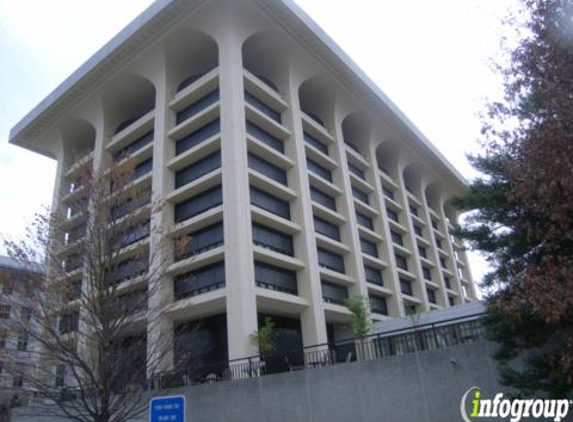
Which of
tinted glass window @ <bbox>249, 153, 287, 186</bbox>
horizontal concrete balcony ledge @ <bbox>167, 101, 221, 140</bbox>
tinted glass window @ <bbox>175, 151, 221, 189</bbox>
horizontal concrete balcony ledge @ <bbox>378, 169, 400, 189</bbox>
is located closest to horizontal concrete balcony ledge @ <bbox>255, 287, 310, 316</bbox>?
tinted glass window @ <bbox>249, 153, 287, 186</bbox>

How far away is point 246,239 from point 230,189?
3313 millimetres

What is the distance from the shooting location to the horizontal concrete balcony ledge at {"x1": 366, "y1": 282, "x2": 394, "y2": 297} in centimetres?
3638

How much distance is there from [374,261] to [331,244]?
679cm

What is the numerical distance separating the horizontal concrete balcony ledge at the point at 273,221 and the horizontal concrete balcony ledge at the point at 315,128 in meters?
10.2

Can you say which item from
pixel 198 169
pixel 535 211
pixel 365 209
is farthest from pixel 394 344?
pixel 365 209

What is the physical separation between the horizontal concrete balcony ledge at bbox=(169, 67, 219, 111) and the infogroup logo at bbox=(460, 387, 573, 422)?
25709mm

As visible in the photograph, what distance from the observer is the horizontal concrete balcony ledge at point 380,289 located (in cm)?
3638

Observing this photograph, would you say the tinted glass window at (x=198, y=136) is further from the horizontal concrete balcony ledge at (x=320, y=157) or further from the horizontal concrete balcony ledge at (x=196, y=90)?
the horizontal concrete balcony ledge at (x=320, y=157)

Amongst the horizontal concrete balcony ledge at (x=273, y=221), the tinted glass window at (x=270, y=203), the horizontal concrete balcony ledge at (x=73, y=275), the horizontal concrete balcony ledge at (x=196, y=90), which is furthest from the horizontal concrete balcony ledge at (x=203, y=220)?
the horizontal concrete balcony ledge at (x=73, y=275)

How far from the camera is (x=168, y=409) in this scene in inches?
281

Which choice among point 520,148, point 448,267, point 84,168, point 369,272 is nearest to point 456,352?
point 520,148

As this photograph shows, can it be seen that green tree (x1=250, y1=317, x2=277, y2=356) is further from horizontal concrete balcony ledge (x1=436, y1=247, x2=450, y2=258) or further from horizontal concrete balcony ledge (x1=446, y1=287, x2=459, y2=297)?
horizontal concrete balcony ledge (x1=436, y1=247, x2=450, y2=258)

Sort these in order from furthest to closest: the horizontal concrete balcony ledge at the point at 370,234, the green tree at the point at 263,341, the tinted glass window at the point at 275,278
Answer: the horizontal concrete balcony ledge at the point at 370,234 < the tinted glass window at the point at 275,278 < the green tree at the point at 263,341

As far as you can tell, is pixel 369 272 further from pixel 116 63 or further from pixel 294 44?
pixel 116 63
